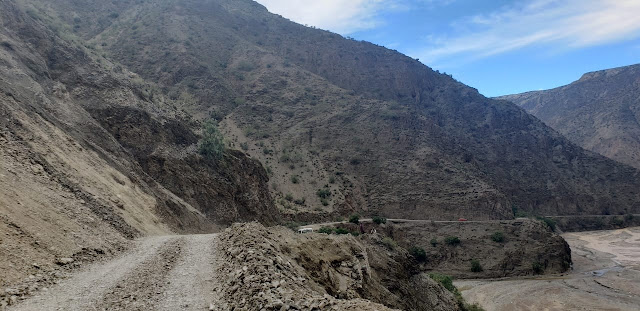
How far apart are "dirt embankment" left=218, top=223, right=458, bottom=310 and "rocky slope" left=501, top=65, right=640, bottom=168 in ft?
362

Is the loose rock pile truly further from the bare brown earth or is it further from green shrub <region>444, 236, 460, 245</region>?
green shrub <region>444, 236, 460, 245</region>

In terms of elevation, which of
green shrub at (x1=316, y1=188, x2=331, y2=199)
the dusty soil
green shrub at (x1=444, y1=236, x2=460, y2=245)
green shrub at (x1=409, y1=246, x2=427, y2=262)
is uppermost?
green shrub at (x1=316, y1=188, x2=331, y2=199)

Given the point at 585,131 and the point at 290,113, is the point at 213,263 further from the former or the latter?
the point at 585,131

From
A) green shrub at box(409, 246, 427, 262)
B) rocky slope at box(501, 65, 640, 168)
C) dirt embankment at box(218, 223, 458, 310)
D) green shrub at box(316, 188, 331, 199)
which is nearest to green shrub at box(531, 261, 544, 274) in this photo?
green shrub at box(409, 246, 427, 262)

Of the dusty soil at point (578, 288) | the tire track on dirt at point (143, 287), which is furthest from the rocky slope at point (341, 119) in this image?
the tire track on dirt at point (143, 287)

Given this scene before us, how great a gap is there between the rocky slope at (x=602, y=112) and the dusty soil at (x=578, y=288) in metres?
66.4

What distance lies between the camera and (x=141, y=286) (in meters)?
8.98

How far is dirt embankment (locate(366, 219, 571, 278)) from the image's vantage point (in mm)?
47094

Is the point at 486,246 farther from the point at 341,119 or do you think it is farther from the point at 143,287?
the point at 143,287

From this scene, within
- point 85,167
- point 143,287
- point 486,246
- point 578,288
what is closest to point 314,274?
point 143,287

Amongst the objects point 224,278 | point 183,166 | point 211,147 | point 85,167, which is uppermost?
point 211,147

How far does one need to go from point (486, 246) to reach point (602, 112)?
4095 inches

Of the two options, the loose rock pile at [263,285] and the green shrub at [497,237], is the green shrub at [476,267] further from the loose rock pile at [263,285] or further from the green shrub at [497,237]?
the loose rock pile at [263,285]

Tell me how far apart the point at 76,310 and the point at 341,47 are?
9748cm
